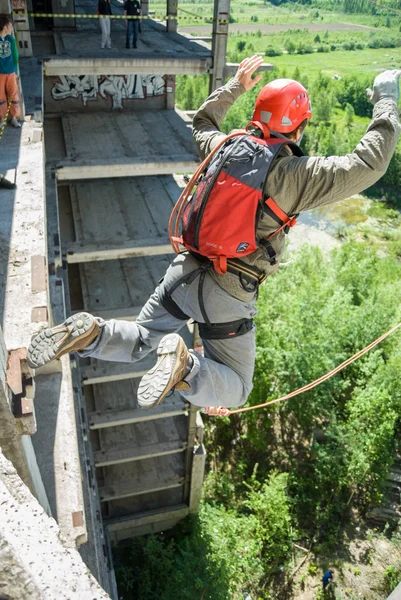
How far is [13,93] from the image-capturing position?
269 inches

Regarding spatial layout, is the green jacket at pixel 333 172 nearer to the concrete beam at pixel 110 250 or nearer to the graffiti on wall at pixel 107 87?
the concrete beam at pixel 110 250

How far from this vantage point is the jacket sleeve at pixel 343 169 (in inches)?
141

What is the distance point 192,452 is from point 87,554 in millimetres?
7770

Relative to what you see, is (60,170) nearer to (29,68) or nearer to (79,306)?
(29,68)

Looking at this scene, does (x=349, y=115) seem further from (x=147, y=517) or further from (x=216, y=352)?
(x=216, y=352)

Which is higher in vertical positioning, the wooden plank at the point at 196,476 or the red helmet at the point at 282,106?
the red helmet at the point at 282,106

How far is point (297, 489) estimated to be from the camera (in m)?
17.6

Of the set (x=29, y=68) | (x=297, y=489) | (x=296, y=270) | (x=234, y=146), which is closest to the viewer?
(x=234, y=146)

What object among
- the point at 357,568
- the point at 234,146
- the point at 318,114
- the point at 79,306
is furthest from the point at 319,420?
the point at 318,114

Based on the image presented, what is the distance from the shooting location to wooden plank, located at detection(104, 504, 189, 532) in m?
13.4

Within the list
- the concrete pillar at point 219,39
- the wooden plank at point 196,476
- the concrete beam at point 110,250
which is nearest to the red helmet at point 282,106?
the concrete beam at point 110,250

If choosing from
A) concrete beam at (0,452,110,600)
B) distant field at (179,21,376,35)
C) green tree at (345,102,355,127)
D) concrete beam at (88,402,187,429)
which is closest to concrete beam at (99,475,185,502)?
concrete beam at (88,402,187,429)

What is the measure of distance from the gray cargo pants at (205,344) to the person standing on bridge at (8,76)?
13.0ft

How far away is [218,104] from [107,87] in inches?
369
